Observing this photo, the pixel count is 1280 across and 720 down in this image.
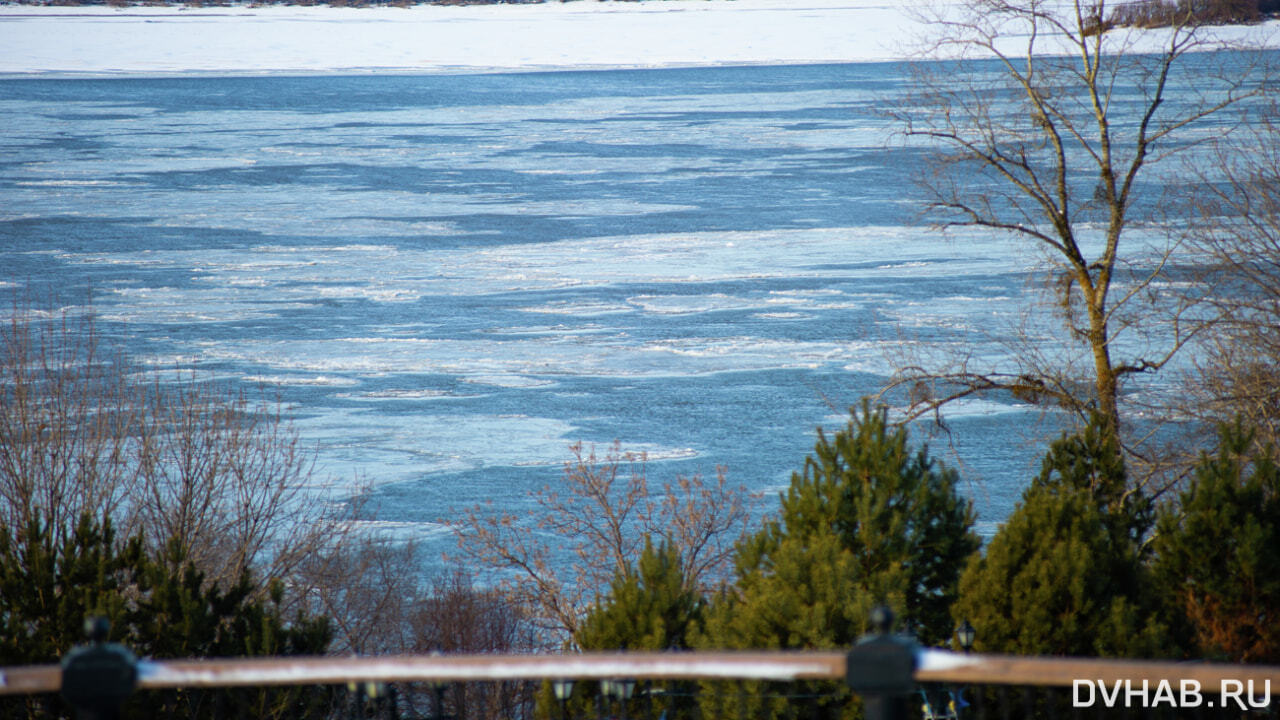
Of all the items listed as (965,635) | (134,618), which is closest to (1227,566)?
(965,635)

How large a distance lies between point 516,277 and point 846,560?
32.9 metres

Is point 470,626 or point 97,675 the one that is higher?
point 97,675

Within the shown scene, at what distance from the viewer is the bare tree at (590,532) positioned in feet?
63.8

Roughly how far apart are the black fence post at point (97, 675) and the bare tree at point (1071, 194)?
13048mm

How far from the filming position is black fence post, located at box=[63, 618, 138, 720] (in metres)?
2.55

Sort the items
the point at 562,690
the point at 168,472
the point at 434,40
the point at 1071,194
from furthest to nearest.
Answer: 1. the point at 434,40
2. the point at 1071,194
3. the point at 168,472
4. the point at 562,690

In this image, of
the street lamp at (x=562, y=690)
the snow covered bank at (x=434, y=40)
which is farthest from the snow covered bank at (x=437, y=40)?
the street lamp at (x=562, y=690)

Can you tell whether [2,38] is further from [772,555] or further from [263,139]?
[772,555]

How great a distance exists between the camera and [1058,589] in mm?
8414

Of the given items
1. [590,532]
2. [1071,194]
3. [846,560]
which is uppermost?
[1071,194]

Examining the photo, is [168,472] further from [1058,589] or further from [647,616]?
[1058,589]

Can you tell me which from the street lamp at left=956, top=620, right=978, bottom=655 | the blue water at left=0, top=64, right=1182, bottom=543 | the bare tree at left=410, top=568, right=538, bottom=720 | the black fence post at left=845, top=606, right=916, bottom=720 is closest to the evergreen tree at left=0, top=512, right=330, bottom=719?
the street lamp at left=956, top=620, right=978, bottom=655

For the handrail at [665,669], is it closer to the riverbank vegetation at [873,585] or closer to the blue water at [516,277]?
the riverbank vegetation at [873,585]

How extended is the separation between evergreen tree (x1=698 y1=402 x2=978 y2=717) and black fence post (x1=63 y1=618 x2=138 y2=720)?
5.65 metres
